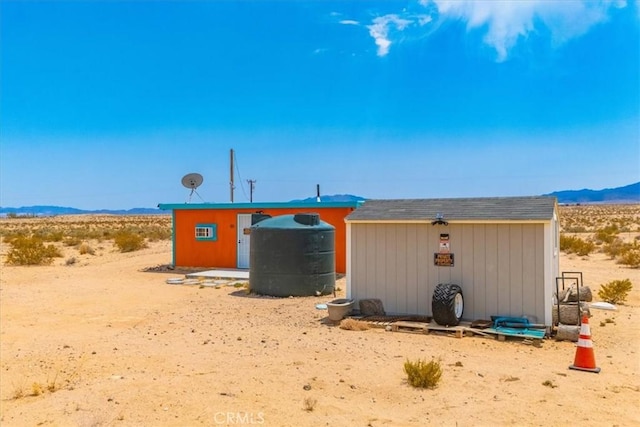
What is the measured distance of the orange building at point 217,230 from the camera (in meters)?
18.8

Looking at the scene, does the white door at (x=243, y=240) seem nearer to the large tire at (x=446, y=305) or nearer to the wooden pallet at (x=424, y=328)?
the wooden pallet at (x=424, y=328)

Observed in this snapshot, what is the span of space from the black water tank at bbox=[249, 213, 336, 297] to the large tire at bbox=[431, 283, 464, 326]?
460 centimetres

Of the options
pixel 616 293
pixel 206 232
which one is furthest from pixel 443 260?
pixel 206 232

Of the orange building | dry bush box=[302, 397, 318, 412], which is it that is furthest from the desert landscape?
the orange building

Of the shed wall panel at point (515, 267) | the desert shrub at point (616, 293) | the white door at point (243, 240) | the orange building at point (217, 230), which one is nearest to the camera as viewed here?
the shed wall panel at point (515, 267)

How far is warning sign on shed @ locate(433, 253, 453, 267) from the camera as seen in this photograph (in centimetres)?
990

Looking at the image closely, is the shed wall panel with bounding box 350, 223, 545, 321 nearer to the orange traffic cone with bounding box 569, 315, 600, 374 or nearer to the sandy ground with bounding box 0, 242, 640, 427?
the sandy ground with bounding box 0, 242, 640, 427

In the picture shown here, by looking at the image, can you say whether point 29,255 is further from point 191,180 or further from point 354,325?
point 354,325

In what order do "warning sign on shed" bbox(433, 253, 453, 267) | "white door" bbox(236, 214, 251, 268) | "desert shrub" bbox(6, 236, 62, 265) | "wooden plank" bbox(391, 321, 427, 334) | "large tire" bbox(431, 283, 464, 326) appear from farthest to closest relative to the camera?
"desert shrub" bbox(6, 236, 62, 265), "white door" bbox(236, 214, 251, 268), "warning sign on shed" bbox(433, 253, 453, 267), "wooden plank" bbox(391, 321, 427, 334), "large tire" bbox(431, 283, 464, 326)

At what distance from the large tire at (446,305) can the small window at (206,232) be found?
1178 centimetres

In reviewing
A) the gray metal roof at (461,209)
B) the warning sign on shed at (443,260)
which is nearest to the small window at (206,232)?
the gray metal roof at (461,209)

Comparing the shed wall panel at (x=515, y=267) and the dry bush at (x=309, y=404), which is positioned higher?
the shed wall panel at (x=515, y=267)

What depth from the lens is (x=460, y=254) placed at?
9852 millimetres

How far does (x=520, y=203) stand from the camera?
9.77m
